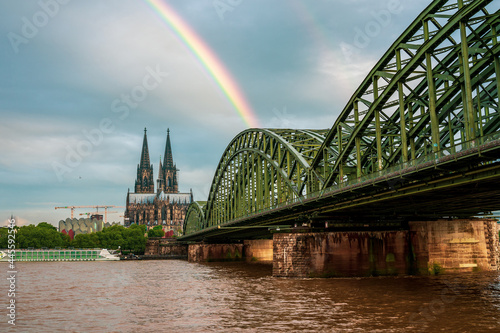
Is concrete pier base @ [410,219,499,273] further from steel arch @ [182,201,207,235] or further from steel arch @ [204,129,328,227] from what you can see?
steel arch @ [182,201,207,235]

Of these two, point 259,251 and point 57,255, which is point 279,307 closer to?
point 259,251

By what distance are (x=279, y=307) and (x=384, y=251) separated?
21.4m

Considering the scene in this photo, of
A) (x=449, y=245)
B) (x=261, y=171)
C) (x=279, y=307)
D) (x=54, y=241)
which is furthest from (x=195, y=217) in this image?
(x=279, y=307)

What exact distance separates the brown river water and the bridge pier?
201 cm

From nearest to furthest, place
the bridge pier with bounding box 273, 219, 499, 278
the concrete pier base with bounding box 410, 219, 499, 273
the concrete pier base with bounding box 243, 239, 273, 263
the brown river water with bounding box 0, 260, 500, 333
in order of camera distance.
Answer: the brown river water with bounding box 0, 260, 500, 333
the bridge pier with bounding box 273, 219, 499, 278
the concrete pier base with bounding box 410, 219, 499, 273
the concrete pier base with bounding box 243, 239, 273, 263

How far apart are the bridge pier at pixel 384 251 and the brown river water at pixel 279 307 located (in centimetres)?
201

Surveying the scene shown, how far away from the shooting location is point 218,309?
3225 centimetres

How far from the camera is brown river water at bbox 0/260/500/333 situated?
25797mm

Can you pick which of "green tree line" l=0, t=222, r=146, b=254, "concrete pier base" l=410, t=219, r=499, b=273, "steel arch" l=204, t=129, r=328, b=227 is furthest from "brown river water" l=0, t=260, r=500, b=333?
"green tree line" l=0, t=222, r=146, b=254

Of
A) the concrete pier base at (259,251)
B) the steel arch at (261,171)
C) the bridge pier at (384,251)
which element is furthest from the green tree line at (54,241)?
the bridge pier at (384,251)

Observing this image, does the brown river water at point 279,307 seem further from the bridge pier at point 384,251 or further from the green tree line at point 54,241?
the green tree line at point 54,241

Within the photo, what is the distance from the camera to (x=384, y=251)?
5025 cm

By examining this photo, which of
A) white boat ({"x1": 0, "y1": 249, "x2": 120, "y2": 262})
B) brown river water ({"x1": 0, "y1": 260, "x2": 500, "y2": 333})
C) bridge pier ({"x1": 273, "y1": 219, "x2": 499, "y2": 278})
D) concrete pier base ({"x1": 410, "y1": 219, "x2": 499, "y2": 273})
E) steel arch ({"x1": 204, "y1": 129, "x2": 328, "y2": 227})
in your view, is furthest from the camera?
white boat ({"x1": 0, "y1": 249, "x2": 120, "y2": 262})

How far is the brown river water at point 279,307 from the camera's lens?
2580cm
